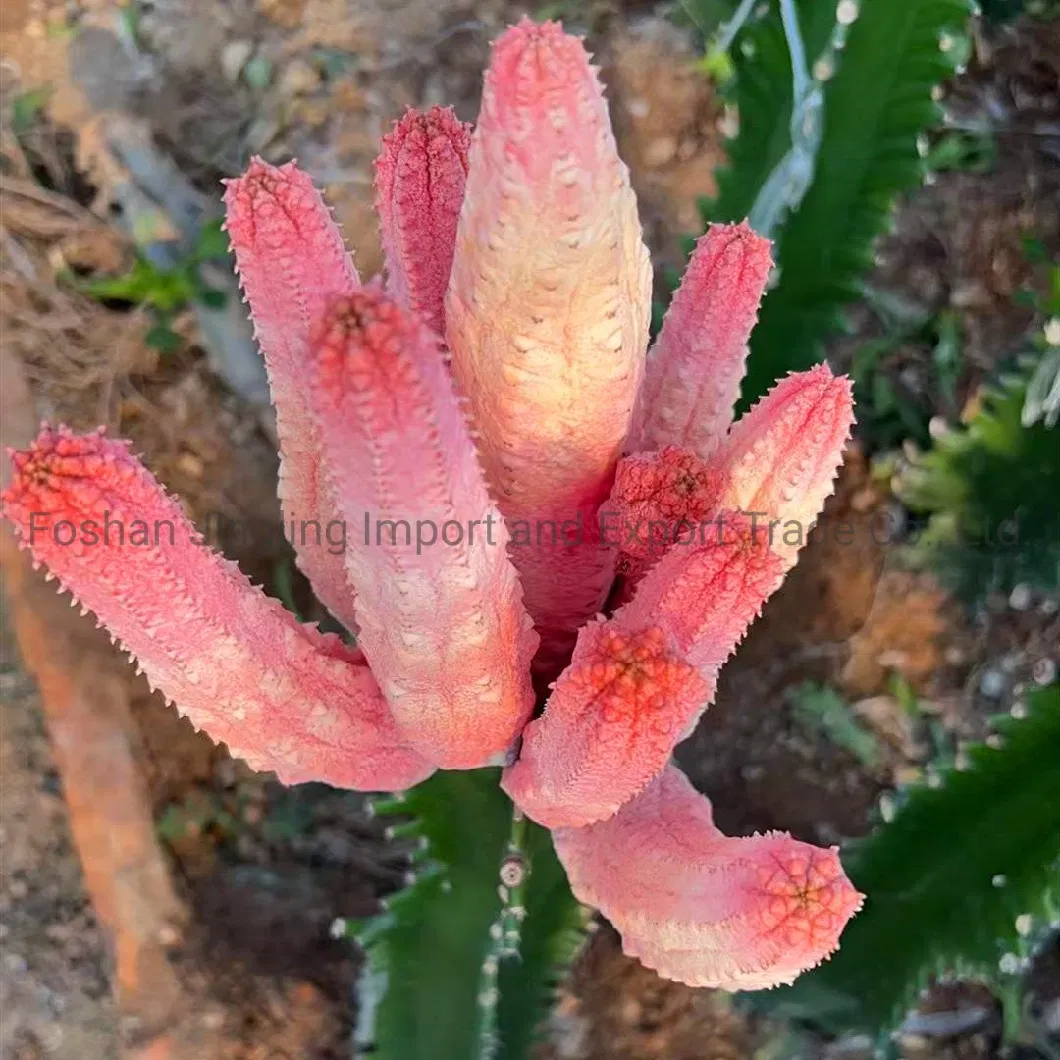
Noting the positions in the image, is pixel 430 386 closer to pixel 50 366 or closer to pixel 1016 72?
pixel 50 366

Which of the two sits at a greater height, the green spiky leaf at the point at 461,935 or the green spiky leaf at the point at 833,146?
the green spiky leaf at the point at 833,146

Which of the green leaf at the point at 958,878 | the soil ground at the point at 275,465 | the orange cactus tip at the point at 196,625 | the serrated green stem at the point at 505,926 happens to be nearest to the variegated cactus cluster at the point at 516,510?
the orange cactus tip at the point at 196,625

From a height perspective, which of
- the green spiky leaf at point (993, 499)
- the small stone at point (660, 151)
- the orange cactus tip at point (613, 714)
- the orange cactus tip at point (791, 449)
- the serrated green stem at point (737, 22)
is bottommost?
the green spiky leaf at point (993, 499)

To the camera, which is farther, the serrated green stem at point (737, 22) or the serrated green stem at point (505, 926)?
the serrated green stem at point (737, 22)

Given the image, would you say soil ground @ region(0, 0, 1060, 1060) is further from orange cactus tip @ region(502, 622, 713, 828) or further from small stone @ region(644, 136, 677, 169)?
orange cactus tip @ region(502, 622, 713, 828)

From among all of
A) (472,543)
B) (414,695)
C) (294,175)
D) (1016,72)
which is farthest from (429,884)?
(1016,72)

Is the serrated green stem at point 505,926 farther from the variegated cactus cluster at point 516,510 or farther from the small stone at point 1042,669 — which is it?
the small stone at point 1042,669

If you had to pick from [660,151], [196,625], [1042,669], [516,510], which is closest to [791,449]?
[516,510]

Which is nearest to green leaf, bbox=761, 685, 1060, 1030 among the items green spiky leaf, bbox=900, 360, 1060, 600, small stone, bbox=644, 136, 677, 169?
green spiky leaf, bbox=900, 360, 1060, 600
